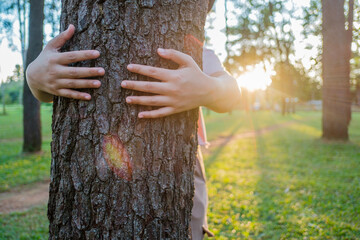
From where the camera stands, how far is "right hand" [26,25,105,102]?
1.17m

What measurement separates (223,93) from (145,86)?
1.71ft

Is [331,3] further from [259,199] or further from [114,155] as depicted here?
[114,155]

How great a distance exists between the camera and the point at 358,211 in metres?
3.96

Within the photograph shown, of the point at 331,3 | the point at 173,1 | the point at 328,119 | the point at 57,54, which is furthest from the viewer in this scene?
the point at 328,119

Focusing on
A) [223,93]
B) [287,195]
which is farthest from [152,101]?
[287,195]

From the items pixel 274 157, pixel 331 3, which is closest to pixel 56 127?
pixel 274 157

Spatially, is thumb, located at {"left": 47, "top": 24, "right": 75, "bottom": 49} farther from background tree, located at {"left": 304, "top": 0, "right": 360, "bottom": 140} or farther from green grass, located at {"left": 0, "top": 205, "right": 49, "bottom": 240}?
background tree, located at {"left": 304, "top": 0, "right": 360, "bottom": 140}

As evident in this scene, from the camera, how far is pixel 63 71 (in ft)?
3.82

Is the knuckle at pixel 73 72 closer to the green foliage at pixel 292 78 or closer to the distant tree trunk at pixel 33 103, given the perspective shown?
the green foliage at pixel 292 78

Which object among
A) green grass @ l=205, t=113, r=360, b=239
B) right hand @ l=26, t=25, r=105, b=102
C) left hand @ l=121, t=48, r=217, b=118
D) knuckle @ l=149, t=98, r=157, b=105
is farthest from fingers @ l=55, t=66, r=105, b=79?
green grass @ l=205, t=113, r=360, b=239

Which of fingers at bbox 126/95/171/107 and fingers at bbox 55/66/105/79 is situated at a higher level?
fingers at bbox 55/66/105/79

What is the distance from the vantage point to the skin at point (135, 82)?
117cm

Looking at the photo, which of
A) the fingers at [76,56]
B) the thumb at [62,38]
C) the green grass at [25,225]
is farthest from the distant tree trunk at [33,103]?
the fingers at [76,56]

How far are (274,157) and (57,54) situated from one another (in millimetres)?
8634
